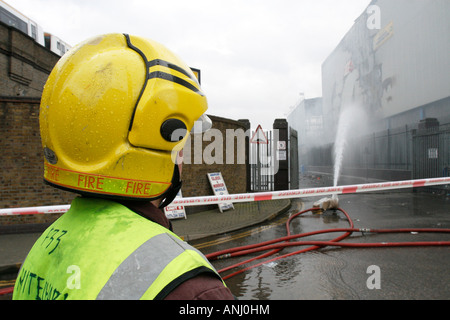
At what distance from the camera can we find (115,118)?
1016 mm

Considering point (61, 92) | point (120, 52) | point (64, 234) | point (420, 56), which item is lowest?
point (64, 234)

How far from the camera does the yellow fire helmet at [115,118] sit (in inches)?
39.5

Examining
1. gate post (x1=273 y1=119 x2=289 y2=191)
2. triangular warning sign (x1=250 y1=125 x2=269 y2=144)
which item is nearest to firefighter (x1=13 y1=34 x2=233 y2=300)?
triangular warning sign (x1=250 y1=125 x2=269 y2=144)

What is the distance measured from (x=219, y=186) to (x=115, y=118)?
8414mm

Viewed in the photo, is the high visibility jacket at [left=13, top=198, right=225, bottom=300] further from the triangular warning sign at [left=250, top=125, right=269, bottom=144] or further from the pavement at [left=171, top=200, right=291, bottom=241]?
the triangular warning sign at [left=250, top=125, right=269, bottom=144]

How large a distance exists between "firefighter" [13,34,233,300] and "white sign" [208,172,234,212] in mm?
8000

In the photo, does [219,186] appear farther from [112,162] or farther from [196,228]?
[112,162]

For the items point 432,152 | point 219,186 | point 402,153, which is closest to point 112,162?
point 219,186

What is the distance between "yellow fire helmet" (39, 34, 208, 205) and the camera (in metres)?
1.00

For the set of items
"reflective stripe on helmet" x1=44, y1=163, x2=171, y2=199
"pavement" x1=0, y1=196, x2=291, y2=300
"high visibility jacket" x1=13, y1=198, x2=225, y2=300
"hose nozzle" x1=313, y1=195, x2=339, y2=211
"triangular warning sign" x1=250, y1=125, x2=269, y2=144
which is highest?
"triangular warning sign" x1=250, y1=125, x2=269, y2=144
